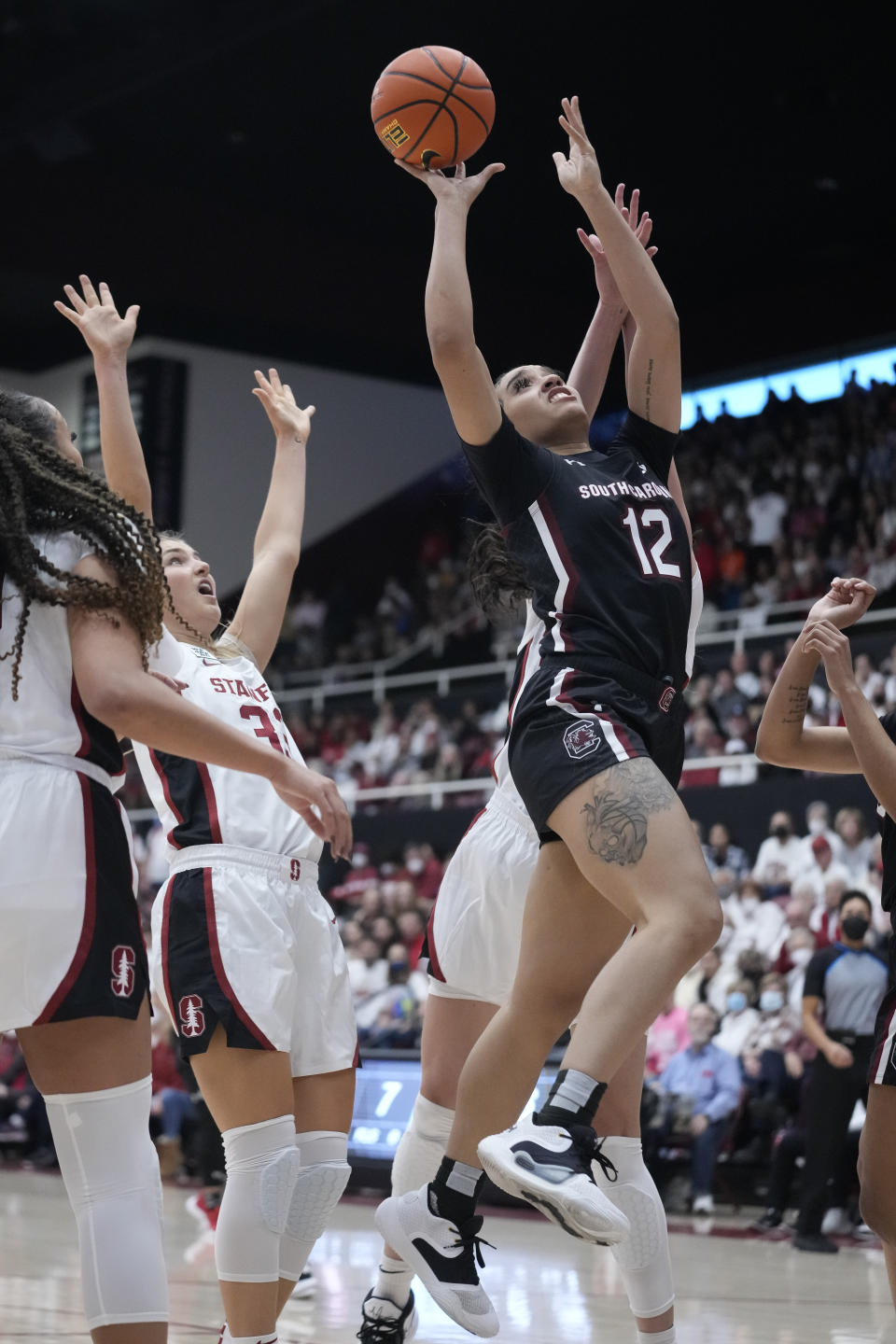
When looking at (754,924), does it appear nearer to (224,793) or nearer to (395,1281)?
(395,1281)

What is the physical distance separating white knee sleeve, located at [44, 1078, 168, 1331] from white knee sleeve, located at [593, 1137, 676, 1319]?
1.41 metres

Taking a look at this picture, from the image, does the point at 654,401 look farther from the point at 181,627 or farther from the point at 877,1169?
the point at 877,1169

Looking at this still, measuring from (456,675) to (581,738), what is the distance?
14.9m

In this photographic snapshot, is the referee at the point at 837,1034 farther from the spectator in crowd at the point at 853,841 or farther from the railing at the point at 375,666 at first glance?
the railing at the point at 375,666

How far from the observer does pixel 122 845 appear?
3.22m

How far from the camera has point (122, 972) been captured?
3090 millimetres

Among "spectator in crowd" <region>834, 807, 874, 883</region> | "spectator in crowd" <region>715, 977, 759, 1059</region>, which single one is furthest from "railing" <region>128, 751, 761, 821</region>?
"spectator in crowd" <region>715, 977, 759, 1059</region>

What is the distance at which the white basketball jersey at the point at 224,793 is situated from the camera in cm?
440

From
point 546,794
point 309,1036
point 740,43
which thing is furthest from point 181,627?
point 740,43

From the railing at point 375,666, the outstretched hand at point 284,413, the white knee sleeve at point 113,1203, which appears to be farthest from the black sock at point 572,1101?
the railing at point 375,666

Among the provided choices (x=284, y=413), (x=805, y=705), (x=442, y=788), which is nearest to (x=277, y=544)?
(x=284, y=413)

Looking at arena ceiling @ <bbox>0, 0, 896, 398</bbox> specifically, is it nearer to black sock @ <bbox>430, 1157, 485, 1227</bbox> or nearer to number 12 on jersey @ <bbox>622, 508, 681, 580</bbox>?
number 12 on jersey @ <bbox>622, 508, 681, 580</bbox>

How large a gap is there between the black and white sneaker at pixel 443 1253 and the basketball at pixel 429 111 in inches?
104

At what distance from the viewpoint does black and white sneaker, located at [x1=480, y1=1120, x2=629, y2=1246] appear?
3.07 metres
